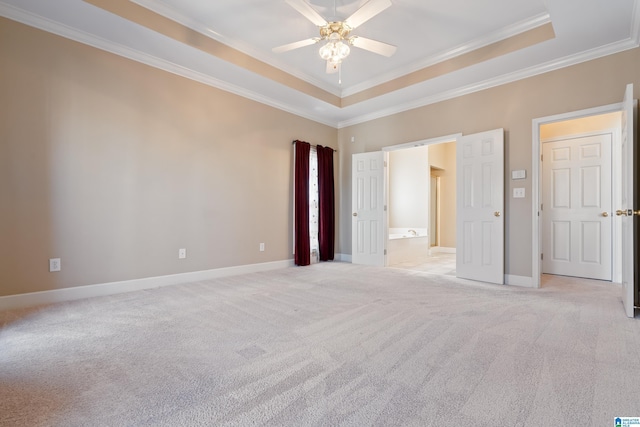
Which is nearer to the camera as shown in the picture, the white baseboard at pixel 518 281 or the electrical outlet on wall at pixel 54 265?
the electrical outlet on wall at pixel 54 265

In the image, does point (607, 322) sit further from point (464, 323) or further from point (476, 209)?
point (476, 209)

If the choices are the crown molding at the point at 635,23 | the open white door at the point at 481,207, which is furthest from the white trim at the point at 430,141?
the crown molding at the point at 635,23

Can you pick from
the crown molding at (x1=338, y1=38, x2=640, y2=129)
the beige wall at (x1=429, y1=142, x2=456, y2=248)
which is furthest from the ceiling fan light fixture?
the beige wall at (x1=429, y1=142, x2=456, y2=248)

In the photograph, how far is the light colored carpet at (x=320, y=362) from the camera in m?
1.34

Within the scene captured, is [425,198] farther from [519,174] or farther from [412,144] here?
[519,174]

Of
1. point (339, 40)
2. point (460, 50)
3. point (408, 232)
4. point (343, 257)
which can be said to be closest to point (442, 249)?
point (408, 232)

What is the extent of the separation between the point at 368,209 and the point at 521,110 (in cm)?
277

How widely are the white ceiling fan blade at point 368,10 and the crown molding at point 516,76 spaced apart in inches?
95.9

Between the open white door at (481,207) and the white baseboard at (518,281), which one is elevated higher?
the open white door at (481,207)

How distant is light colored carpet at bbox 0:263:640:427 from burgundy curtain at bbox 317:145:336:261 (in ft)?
8.73

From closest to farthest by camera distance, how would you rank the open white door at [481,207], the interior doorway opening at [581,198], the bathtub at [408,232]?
the open white door at [481,207]
the interior doorway opening at [581,198]
the bathtub at [408,232]

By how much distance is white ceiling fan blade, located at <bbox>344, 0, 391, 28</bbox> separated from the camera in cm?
243

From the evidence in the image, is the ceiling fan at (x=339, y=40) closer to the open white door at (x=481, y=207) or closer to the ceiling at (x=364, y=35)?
the ceiling at (x=364, y=35)

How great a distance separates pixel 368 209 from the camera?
221 inches
